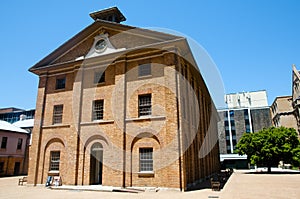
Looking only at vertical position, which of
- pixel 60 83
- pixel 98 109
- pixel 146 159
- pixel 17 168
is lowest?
pixel 17 168

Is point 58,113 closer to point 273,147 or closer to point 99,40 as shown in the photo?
point 99,40

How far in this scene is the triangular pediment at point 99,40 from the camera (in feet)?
59.6

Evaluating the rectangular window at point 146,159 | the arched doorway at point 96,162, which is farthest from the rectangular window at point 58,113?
the rectangular window at point 146,159

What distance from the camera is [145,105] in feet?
55.7

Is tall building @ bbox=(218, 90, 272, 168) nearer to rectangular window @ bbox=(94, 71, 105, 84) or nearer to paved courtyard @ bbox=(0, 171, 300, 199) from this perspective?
paved courtyard @ bbox=(0, 171, 300, 199)

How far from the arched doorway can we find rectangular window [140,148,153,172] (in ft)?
11.7

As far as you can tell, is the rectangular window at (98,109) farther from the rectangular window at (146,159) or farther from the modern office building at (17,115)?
the modern office building at (17,115)

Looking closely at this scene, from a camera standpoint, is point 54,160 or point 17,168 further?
point 17,168

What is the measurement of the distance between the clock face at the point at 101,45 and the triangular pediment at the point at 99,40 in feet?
0.36

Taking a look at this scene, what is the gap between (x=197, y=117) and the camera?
2200 centimetres

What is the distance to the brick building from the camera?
51.3 ft

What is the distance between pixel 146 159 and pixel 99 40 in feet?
36.9

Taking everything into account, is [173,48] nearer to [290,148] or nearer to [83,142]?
[83,142]

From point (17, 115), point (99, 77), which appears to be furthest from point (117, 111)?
point (17, 115)
